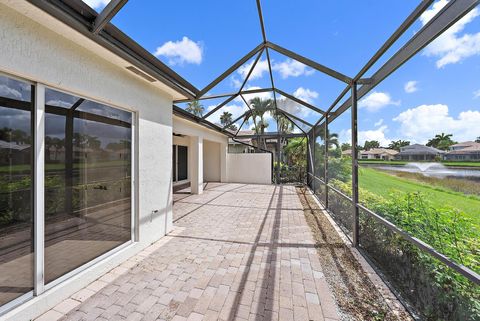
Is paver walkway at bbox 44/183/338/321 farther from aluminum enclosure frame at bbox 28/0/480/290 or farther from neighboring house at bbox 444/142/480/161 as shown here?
neighboring house at bbox 444/142/480/161

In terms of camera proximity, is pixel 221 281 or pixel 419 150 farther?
pixel 221 281

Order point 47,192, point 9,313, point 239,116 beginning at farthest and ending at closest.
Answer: point 239,116, point 47,192, point 9,313

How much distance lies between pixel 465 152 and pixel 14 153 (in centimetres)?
430

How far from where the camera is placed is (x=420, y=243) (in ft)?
7.20

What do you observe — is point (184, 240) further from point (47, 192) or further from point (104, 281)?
point (47, 192)

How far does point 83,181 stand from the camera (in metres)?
2.95

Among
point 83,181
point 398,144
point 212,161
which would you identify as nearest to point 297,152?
point 212,161

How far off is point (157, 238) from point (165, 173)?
4.51 feet

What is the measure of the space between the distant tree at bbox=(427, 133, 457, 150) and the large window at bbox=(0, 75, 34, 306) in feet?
14.1

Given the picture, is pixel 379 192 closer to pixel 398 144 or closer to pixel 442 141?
pixel 398 144

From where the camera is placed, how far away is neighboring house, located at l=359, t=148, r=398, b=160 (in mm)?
2924

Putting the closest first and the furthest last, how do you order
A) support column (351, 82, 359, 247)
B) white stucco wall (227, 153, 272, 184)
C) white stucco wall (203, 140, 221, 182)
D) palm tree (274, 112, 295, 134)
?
support column (351, 82, 359, 247) → palm tree (274, 112, 295, 134) → white stucco wall (227, 153, 272, 184) → white stucco wall (203, 140, 221, 182)

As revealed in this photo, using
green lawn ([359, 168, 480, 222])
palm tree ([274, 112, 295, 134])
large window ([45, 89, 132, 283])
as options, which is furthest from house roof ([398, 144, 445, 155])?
palm tree ([274, 112, 295, 134])

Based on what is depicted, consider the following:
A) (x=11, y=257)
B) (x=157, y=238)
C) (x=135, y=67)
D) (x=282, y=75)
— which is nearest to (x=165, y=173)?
(x=157, y=238)
